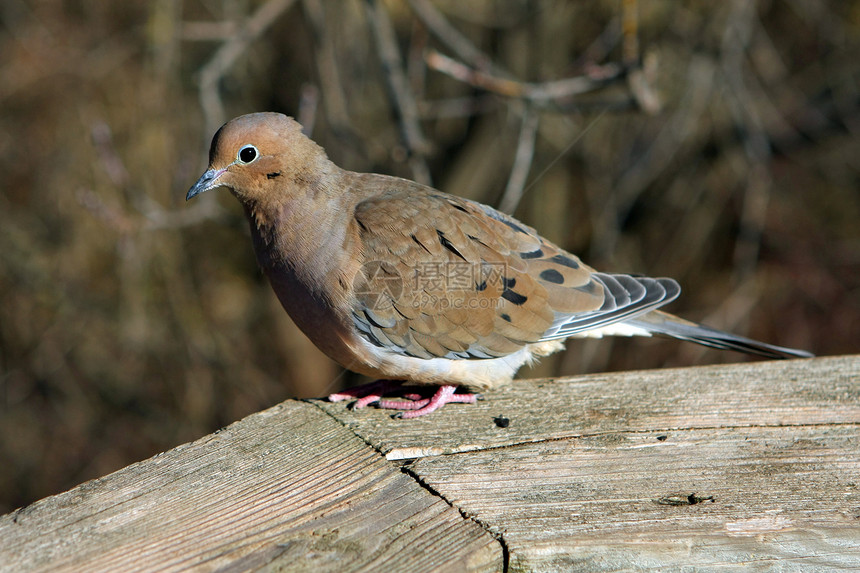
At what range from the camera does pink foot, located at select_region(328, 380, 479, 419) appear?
2660mm

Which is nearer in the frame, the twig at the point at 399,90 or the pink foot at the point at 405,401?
the pink foot at the point at 405,401

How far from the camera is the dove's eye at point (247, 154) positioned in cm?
299

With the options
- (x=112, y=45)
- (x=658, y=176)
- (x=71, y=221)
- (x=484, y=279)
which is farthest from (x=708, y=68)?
(x=71, y=221)

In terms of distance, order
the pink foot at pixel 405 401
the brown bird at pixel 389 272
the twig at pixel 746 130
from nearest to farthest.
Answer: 1. the pink foot at pixel 405 401
2. the brown bird at pixel 389 272
3. the twig at pixel 746 130

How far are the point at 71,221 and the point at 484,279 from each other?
4.05m

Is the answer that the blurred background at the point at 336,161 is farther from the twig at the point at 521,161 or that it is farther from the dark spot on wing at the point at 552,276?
the dark spot on wing at the point at 552,276

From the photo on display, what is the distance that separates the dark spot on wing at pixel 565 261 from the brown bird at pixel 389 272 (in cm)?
17

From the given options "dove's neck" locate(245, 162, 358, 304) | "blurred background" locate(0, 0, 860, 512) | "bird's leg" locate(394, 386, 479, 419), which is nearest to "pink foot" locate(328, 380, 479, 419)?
"bird's leg" locate(394, 386, 479, 419)

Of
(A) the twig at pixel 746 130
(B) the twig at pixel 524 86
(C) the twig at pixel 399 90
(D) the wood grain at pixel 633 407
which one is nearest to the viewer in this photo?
(D) the wood grain at pixel 633 407

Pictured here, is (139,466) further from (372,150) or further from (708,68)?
(708,68)

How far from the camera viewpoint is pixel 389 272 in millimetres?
2992

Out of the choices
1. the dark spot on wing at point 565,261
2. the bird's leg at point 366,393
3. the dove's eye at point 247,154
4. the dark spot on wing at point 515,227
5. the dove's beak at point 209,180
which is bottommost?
the bird's leg at point 366,393

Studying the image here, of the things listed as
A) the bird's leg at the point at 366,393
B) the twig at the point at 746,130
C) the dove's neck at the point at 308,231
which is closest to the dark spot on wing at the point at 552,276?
the bird's leg at the point at 366,393

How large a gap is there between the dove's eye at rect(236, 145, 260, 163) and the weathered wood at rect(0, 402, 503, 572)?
1.21 m
